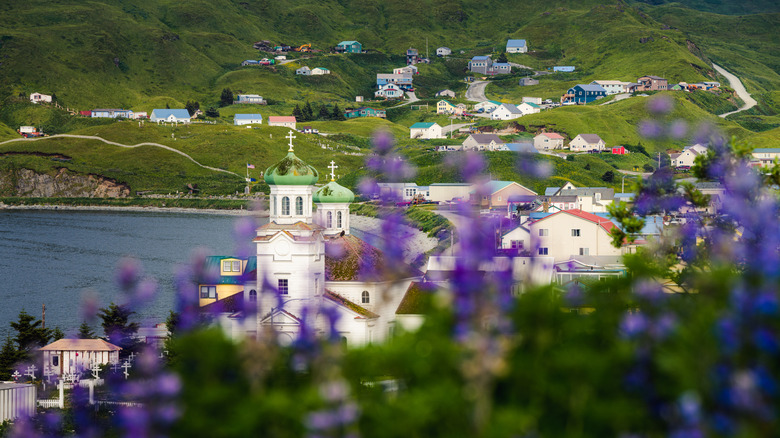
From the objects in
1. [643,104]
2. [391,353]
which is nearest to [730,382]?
[391,353]

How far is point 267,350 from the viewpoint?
14406 mm

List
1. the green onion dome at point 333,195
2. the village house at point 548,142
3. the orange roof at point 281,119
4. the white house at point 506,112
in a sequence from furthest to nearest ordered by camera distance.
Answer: the orange roof at point 281,119 < the white house at point 506,112 < the village house at point 548,142 < the green onion dome at point 333,195

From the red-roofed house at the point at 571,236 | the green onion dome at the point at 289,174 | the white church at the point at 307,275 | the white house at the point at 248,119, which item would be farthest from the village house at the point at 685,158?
the green onion dome at the point at 289,174

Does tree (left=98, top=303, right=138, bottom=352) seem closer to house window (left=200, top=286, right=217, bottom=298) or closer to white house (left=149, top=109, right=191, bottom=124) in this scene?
house window (left=200, top=286, right=217, bottom=298)

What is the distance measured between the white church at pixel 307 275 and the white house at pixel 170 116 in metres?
153

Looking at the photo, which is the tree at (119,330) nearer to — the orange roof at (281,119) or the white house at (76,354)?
the white house at (76,354)

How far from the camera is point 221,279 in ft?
159

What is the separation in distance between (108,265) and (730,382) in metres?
79.9

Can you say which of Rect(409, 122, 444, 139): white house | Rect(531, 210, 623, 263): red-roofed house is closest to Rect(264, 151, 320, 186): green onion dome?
Rect(531, 210, 623, 263): red-roofed house

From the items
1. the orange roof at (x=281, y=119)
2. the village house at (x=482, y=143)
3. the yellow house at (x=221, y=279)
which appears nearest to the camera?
the yellow house at (x=221, y=279)

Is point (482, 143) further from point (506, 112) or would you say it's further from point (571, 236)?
point (571, 236)

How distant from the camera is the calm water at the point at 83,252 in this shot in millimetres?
64188

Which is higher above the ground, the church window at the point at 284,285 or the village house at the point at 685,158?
the village house at the point at 685,158

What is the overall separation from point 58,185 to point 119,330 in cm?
12652
